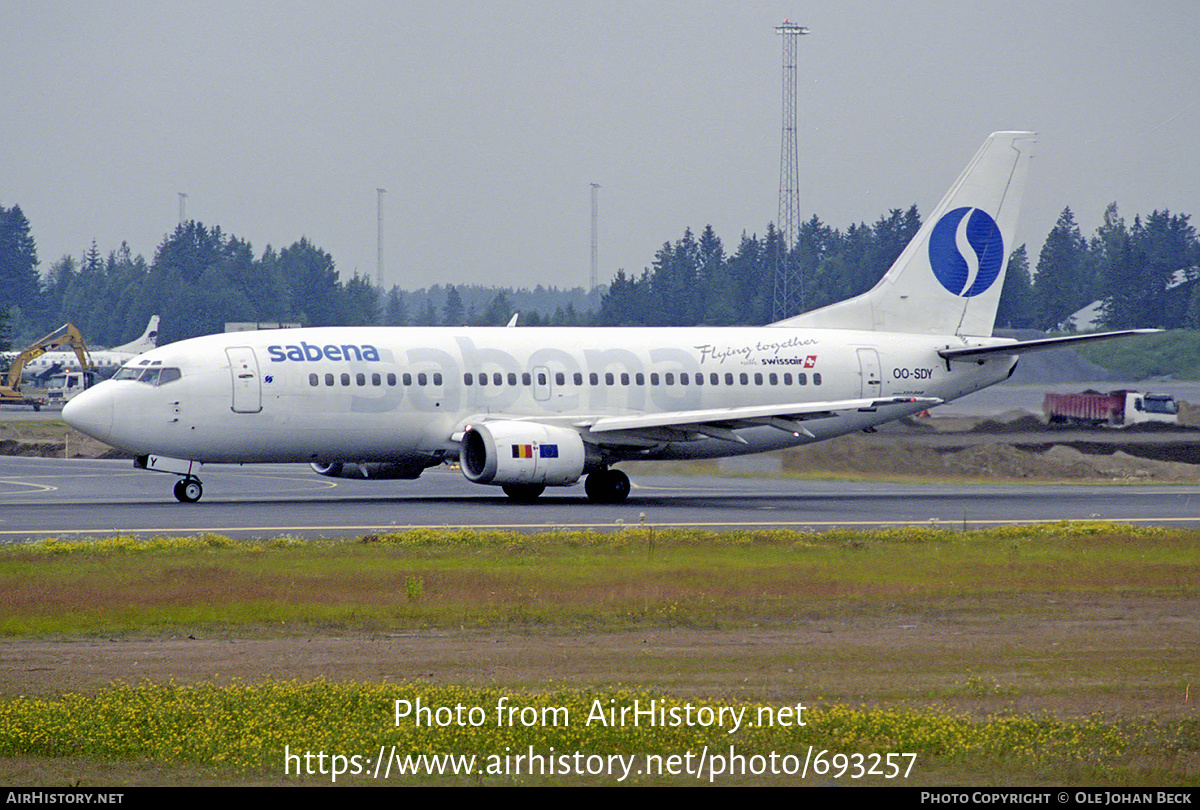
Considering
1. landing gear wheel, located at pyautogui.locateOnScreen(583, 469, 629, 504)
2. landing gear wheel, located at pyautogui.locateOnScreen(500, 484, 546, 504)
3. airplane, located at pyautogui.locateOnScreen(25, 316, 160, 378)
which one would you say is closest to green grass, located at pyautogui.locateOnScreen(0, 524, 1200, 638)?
landing gear wheel, located at pyautogui.locateOnScreen(500, 484, 546, 504)

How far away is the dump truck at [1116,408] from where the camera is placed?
70812mm

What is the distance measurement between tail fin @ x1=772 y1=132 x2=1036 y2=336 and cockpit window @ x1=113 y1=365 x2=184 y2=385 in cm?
1695

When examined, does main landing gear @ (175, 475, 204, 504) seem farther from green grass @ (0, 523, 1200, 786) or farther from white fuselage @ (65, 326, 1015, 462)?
green grass @ (0, 523, 1200, 786)

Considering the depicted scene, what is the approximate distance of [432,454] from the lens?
37.2m

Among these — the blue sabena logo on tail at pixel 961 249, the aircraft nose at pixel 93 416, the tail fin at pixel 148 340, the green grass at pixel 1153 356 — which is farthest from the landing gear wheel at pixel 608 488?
the tail fin at pixel 148 340

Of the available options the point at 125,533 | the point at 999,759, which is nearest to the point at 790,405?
the point at 125,533

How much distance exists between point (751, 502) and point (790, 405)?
266cm

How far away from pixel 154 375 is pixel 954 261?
21.8 metres

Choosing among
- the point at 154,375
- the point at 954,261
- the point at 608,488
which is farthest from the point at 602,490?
the point at 954,261

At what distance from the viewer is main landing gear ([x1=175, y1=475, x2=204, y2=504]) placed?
1423 inches

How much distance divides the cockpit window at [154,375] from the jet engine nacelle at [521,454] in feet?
22.5

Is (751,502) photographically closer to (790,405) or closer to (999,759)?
(790,405)

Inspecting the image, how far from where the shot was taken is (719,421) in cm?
3631

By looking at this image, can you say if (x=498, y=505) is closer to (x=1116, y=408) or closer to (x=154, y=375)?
(x=154, y=375)
